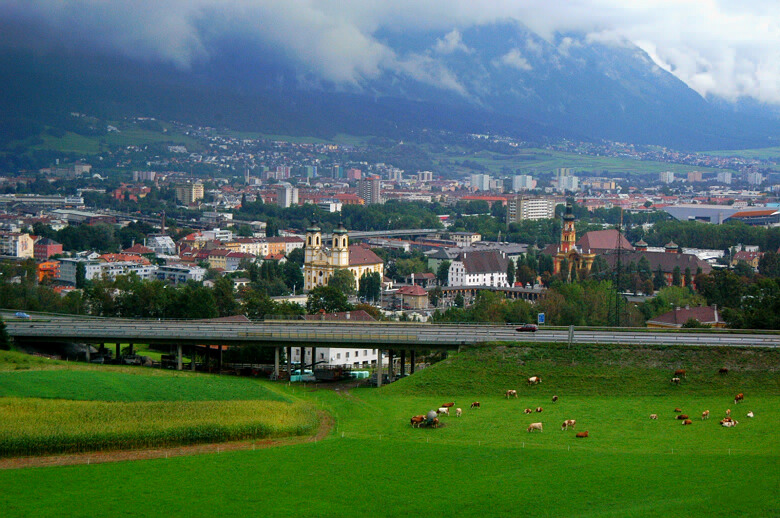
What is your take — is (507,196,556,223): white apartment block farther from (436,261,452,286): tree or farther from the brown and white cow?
the brown and white cow

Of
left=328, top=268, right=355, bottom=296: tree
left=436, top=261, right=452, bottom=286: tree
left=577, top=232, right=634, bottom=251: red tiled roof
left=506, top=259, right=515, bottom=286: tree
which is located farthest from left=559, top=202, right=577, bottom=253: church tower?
left=328, top=268, right=355, bottom=296: tree

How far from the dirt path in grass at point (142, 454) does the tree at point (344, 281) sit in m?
49.3

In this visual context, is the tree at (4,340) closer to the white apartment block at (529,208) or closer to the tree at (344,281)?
the tree at (344,281)

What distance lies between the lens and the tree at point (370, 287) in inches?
3012

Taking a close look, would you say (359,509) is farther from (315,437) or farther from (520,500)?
(315,437)

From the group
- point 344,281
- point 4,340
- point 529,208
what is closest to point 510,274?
point 344,281

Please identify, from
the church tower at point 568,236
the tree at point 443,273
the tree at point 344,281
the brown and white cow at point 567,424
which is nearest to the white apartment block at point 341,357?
the brown and white cow at point 567,424

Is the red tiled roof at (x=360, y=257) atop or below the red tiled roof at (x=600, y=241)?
below

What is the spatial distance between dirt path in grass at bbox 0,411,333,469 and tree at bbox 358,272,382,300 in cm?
4985

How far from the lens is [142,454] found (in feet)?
80.8

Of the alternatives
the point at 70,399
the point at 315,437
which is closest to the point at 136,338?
the point at 70,399

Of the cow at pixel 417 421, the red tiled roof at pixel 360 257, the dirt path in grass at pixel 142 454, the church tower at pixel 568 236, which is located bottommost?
the dirt path in grass at pixel 142 454

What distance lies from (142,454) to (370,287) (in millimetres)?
52055

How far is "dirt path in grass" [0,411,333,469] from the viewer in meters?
23.9
